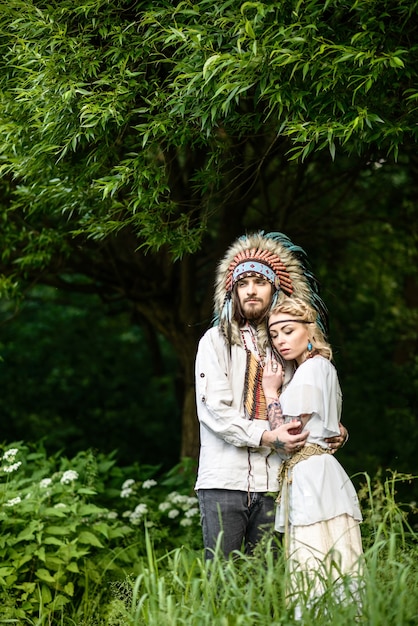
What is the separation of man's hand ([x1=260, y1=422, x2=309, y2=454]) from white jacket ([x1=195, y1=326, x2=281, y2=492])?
0.05 m

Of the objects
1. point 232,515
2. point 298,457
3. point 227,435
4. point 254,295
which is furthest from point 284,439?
point 254,295

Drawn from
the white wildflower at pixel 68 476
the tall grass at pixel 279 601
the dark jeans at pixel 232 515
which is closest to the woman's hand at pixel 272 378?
the dark jeans at pixel 232 515

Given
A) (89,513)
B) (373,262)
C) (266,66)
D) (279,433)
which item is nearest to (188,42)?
(266,66)

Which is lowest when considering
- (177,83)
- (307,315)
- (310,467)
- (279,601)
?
(279,601)

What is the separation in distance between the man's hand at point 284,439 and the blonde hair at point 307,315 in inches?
16.6

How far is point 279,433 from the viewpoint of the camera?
12.1 feet

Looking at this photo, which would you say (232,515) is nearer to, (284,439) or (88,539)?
(284,439)

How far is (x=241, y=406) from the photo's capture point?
394cm

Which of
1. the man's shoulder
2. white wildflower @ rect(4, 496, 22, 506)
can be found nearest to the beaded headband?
A: the man's shoulder

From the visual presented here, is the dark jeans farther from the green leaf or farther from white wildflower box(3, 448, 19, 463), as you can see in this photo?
white wildflower box(3, 448, 19, 463)

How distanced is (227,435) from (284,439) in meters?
0.27

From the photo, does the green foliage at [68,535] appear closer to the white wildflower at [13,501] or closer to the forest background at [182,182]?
the white wildflower at [13,501]

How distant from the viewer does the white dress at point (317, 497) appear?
354 cm

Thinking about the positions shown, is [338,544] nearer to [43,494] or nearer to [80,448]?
[43,494]
